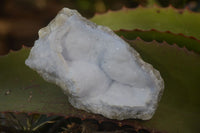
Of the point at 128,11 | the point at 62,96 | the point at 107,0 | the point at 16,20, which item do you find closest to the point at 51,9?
the point at 16,20

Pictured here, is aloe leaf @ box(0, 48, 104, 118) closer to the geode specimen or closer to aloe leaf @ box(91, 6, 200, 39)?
the geode specimen

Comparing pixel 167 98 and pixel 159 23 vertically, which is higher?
pixel 159 23

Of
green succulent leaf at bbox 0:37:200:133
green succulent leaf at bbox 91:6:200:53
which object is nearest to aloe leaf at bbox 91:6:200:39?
green succulent leaf at bbox 91:6:200:53

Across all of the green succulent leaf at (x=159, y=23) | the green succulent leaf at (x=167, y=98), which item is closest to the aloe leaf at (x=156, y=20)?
the green succulent leaf at (x=159, y=23)

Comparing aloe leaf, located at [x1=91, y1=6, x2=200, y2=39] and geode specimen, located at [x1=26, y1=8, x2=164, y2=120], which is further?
aloe leaf, located at [x1=91, y1=6, x2=200, y2=39]

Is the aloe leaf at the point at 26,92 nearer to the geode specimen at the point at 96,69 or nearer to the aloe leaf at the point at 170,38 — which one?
the geode specimen at the point at 96,69

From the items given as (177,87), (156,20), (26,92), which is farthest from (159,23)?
(26,92)

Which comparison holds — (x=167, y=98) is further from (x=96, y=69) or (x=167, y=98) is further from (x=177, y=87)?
(x=96, y=69)
